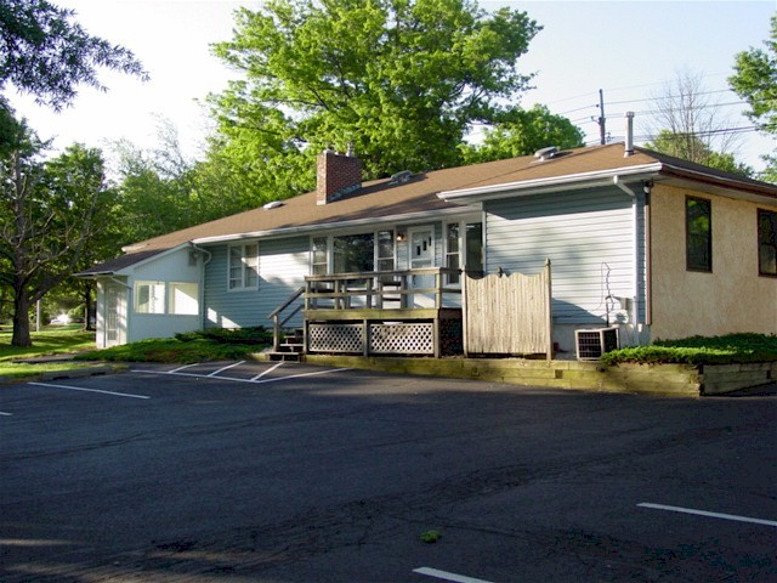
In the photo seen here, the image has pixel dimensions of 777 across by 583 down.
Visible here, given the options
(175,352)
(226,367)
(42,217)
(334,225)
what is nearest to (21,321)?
(42,217)

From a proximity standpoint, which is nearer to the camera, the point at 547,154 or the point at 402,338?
the point at 402,338

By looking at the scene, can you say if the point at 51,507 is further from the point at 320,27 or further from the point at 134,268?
the point at 320,27

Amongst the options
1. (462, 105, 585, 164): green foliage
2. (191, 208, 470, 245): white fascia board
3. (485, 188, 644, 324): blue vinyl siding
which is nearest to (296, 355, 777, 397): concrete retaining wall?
(485, 188, 644, 324): blue vinyl siding

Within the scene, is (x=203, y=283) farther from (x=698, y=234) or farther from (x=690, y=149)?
(x=690, y=149)

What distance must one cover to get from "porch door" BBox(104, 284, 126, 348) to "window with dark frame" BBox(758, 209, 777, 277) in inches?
745

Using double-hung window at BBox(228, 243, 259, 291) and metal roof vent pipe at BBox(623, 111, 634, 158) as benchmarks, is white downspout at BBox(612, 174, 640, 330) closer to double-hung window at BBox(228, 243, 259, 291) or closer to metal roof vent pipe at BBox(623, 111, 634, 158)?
metal roof vent pipe at BBox(623, 111, 634, 158)

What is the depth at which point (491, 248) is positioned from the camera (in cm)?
1923

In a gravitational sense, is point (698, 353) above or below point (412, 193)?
below

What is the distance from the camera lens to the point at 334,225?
23.2 meters

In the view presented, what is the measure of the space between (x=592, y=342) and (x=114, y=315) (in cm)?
1812

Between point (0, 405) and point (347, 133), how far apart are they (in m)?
26.9

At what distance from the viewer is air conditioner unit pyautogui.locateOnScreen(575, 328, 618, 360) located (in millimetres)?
15758

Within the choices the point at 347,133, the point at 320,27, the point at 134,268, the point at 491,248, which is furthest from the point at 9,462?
the point at 320,27

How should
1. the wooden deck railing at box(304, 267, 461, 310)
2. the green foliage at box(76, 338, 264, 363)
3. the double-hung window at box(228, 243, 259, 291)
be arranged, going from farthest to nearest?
the double-hung window at box(228, 243, 259, 291)
the green foliage at box(76, 338, 264, 363)
the wooden deck railing at box(304, 267, 461, 310)
